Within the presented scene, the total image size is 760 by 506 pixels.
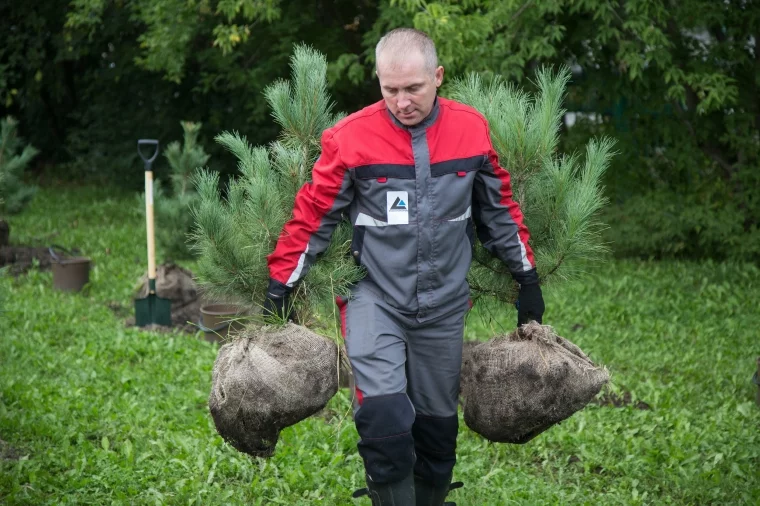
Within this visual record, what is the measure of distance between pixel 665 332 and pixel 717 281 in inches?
80.8

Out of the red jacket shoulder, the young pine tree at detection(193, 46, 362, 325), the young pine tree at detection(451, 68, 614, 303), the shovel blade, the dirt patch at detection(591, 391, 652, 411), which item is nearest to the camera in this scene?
the red jacket shoulder

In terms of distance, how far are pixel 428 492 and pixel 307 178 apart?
52.4 inches

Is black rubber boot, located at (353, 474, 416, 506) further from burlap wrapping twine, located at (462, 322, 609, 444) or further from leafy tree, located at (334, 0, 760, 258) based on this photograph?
leafy tree, located at (334, 0, 760, 258)

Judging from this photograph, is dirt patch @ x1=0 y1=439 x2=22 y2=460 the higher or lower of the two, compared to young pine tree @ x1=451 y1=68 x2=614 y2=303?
lower

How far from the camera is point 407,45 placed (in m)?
3.38

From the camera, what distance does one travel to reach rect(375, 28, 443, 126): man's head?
11.0 feet

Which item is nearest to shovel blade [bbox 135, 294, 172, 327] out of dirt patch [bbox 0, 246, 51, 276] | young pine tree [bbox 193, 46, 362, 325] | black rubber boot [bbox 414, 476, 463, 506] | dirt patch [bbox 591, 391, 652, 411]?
dirt patch [bbox 0, 246, 51, 276]

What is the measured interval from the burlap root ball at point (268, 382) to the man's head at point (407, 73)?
0.88 m

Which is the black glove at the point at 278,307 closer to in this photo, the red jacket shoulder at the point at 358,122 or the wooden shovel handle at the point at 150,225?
the red jacket shoulder at the point at 358,122

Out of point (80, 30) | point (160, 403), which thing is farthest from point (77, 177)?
point (160, 403)

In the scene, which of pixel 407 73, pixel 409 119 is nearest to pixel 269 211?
pixel 409 119

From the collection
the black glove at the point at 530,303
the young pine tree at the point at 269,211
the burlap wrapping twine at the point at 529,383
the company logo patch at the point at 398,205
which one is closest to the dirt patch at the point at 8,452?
the young pine tree at the point at 269,211

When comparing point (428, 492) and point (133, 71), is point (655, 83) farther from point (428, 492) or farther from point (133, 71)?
point (133, 71)

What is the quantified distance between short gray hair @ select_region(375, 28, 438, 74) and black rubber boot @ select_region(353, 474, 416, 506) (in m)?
1.46
